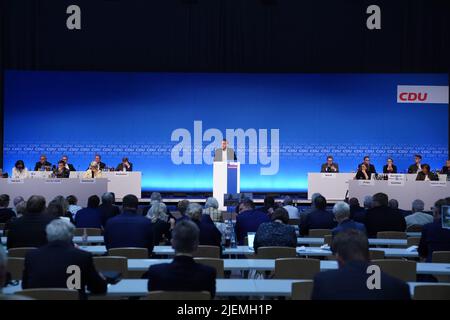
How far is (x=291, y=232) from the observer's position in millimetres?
7324

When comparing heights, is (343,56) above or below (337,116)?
above

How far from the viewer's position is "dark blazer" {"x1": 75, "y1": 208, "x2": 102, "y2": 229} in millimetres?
9461

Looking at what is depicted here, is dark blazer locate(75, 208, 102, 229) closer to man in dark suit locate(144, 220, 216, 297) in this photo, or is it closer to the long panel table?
the long panel table

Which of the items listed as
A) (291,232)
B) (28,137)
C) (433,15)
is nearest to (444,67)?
(433,15)

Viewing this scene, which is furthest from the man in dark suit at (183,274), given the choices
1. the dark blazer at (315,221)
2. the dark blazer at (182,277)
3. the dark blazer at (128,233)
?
the dark blazer at (315,221)

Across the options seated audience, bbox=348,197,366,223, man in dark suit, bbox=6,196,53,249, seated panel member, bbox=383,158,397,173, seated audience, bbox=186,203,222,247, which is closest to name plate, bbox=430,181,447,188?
seated panel member, bbox=383,158,397,173

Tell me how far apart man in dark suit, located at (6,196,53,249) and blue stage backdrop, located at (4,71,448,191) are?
11163mm

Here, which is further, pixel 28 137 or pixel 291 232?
pixel 28 137

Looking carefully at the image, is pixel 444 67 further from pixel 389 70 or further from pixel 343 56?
pixel 343 56

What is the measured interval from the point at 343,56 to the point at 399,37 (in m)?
1.53
